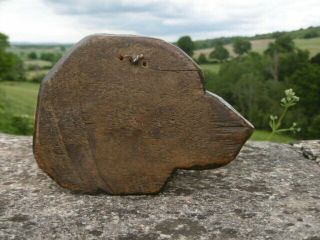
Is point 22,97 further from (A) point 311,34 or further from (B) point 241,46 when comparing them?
(B) point 241,46

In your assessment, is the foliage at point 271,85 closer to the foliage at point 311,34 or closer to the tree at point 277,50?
the tree at point 277,50

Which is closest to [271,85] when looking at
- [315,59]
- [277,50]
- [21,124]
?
[315,59]

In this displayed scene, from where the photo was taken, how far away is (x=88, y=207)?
356 cm

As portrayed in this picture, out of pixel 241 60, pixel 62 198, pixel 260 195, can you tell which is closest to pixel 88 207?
pixel 62 198

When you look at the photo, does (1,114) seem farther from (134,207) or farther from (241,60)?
(241,60)

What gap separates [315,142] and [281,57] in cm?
3283

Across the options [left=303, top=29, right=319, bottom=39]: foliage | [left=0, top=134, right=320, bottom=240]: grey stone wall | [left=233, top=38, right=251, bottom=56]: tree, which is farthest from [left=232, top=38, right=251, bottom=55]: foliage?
[left=0, top=134, right=320, bottom=240]: grey stone wall

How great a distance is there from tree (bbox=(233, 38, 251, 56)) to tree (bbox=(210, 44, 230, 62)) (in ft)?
7.75

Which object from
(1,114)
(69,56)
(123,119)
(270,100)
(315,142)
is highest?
(69,56)

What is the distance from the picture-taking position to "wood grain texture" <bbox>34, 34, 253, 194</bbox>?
3.73m

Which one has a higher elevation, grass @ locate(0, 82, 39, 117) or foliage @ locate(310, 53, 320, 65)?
foliage @ locate(310, 53, 320, 65)

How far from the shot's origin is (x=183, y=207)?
355 centimetres

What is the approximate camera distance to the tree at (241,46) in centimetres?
4509

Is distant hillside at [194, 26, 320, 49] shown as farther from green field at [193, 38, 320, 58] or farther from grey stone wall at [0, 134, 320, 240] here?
grey stone wall at [0, 134, 320, 240]
